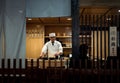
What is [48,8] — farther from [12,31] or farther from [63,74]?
[63,74]

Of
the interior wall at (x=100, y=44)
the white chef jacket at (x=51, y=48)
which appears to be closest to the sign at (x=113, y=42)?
the interior wall at (x=100, y=44)

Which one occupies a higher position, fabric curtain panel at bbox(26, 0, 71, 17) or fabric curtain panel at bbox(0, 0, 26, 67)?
fabric curtain panel at bbox(26, 0, 71, 17)

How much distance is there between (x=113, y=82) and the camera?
→ 6.59 metres

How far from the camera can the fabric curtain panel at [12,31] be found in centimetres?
735

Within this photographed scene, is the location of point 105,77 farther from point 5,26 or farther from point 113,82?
point 5,26

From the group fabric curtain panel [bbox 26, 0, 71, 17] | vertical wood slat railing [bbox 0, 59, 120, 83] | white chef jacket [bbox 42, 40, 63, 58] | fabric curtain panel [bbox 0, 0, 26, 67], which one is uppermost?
fabric curtain panel [bbox 26, 0, 71, 17]

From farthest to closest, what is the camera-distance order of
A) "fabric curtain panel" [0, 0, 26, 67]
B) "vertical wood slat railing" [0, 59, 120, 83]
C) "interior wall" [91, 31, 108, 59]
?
1. "fabric curtain panel" [0, 0, 26, 67]
2. "interior wall" [91, 31, 108, 59]
3. "vertical wood slat railing" [0, 59, 120, 83]

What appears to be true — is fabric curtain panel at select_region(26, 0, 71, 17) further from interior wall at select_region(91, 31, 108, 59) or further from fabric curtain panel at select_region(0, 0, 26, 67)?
interior wall at select_region(91, 31, 108, 59)

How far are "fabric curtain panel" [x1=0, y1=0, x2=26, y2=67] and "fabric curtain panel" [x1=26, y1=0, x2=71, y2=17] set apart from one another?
0.28 metres

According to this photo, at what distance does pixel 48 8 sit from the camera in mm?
7402

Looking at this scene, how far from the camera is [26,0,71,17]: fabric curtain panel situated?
7.36m

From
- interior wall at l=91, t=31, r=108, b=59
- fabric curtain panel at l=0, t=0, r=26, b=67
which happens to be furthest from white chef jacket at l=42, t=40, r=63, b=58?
fabric curtain panel at l=0, t=0, r=26, b=67

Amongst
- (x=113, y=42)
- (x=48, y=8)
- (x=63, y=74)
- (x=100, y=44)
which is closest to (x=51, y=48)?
(x=48, y=8)

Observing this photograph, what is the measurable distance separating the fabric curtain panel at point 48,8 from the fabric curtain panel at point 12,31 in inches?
10.8
